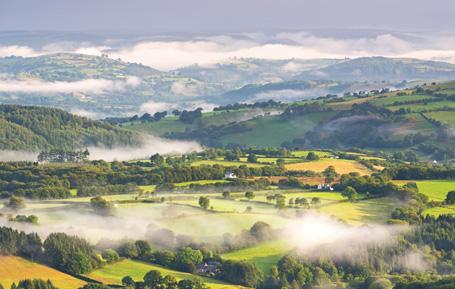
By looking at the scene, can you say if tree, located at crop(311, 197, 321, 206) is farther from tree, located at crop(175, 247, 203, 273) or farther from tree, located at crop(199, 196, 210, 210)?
tree, located at crop(175, 247, 203, 273)

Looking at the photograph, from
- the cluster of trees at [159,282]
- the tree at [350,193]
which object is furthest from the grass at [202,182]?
the cluster of trees at [159,282]

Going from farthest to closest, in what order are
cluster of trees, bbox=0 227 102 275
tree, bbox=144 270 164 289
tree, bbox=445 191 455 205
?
tree, bbox=445 191 455 205, cluster of trees, bbox=0 227 102 275, tree, bbox=144 270 164 289

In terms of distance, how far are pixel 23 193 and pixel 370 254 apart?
57.9 metres

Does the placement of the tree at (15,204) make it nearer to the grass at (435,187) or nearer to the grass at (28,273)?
the grass at (28,273)

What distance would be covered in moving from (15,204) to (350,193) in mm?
44212

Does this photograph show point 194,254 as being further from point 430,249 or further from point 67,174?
point 67,174

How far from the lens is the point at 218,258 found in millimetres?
116875

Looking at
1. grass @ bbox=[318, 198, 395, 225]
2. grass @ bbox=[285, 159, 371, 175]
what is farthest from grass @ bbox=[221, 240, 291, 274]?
grass @ bbox=[285, 159, 371, 175]

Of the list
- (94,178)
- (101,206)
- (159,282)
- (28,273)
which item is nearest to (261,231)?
(101,206)

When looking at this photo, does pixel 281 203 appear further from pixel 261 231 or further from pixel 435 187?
pixel 435 187

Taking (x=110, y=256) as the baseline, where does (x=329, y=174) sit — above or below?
above

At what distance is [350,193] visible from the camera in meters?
147

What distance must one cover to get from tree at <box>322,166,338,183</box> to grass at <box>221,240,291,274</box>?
140 ft

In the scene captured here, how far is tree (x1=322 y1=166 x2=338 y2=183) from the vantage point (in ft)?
545
